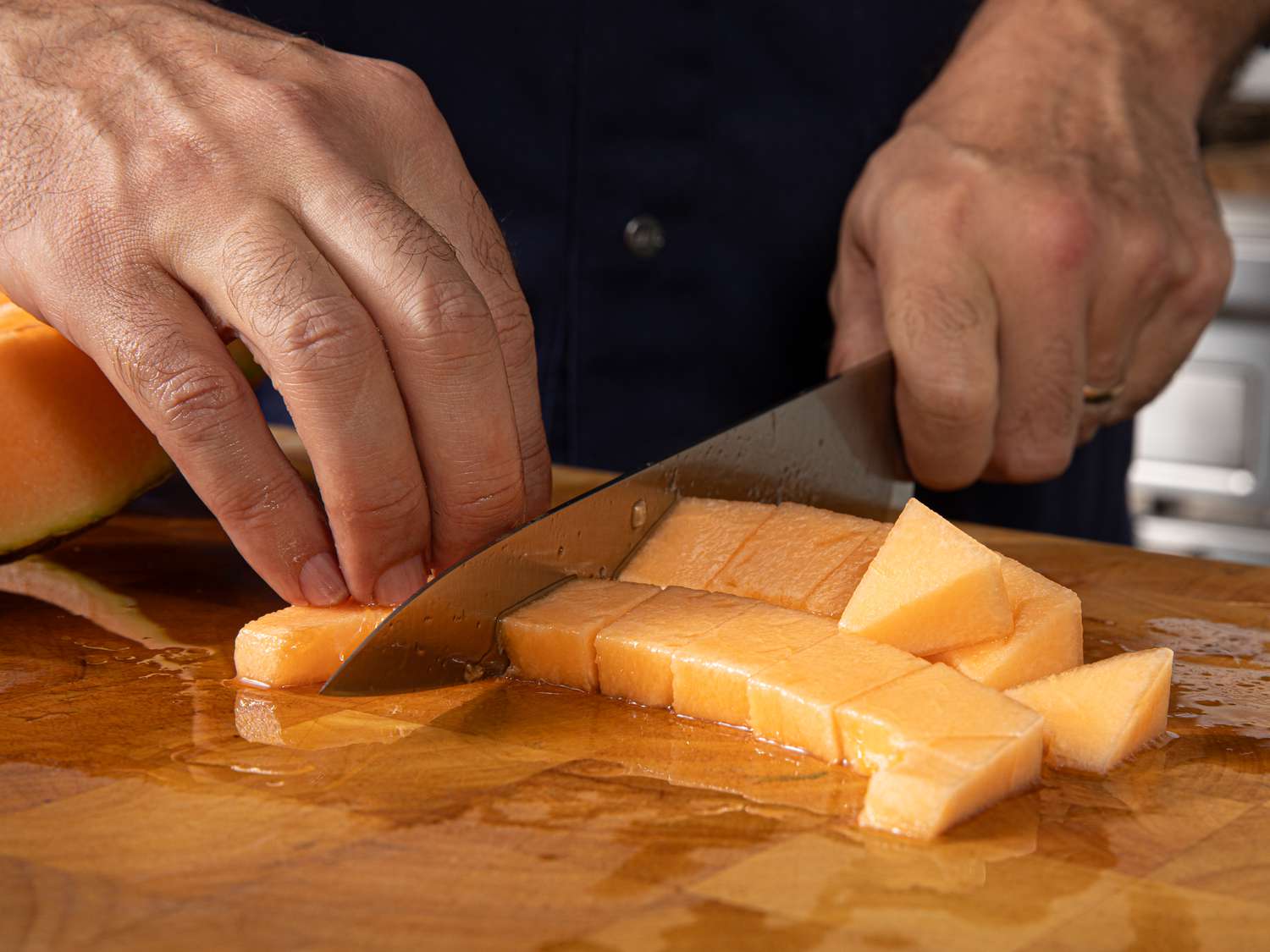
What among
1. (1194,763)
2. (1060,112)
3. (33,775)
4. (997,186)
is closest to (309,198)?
(33,775)

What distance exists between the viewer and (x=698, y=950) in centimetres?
93

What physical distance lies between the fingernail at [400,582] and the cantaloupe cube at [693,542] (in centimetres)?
26

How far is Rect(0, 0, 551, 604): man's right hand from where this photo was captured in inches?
53.1

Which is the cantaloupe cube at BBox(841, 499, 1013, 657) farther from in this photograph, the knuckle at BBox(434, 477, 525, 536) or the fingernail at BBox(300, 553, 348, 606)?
the fingernail at BBox(300, 553, 348, 606)

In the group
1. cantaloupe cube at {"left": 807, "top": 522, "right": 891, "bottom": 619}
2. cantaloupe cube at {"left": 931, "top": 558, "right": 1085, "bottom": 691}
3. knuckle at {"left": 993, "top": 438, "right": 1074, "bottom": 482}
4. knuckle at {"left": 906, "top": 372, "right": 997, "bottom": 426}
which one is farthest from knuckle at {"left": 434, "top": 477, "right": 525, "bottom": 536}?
knuckle at {"left": 993, "top": 438, "right": 1074, "bottom": 482}

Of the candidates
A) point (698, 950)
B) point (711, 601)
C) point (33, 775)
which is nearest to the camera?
point (698, 950)

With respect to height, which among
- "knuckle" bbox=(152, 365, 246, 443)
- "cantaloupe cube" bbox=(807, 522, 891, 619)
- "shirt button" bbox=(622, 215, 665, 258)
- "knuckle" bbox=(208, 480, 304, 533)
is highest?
"shirt button" bbox=(622, 215, 665, 258)

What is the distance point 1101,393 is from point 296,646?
1.41 m

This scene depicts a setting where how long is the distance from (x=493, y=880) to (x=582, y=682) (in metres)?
0.42

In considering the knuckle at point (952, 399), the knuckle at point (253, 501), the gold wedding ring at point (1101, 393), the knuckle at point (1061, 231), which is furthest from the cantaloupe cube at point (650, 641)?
the gold wedding ring at point (1101, 393)

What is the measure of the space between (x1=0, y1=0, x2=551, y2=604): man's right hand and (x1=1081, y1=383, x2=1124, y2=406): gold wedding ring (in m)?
1.08

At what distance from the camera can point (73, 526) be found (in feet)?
5.76

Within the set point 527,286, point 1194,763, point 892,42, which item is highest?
point 892,42

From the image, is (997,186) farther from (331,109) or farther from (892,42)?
(331,109)
